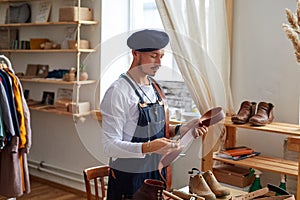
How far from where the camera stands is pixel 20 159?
3.15 m

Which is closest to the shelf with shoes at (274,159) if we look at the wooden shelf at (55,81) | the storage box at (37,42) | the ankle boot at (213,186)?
the ankle boot at (213,186)

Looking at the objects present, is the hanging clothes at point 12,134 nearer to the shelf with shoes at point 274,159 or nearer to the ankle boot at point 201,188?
the shelf with shoes at point 274,159

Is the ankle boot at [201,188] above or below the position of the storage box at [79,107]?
below

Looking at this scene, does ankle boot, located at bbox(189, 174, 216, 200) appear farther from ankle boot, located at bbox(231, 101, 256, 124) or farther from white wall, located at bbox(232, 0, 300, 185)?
white wall, located at bbox(232, 0, 300, 185)

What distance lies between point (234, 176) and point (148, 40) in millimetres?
1294

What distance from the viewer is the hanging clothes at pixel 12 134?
118 inches

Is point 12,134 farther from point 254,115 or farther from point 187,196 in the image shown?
point 187,196

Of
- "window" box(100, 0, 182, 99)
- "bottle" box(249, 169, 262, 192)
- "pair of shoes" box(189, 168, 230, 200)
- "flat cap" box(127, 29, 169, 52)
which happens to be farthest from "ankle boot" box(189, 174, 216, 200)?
"window" box(100, 0, 182, 99)

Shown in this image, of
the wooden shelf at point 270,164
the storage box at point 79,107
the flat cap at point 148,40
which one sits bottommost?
the wooden shelf at point 270,164

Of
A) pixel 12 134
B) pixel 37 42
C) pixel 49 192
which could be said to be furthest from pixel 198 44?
pixel 49 192

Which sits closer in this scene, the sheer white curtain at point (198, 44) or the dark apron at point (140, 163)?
the dark apron at point (140, 163)

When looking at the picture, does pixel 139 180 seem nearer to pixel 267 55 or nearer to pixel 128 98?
pixel 128 98

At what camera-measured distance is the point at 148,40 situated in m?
1.63

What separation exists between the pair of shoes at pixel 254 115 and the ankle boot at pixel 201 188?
3.14 ft
